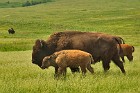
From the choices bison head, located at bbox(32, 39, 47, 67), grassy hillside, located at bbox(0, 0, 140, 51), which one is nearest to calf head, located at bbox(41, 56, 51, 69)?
bison head, located at bbox(32, 39, 47, 67)

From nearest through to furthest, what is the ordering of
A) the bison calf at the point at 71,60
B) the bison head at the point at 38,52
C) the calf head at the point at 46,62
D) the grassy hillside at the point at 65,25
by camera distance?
the bison calf at the point at 71,60 → the calf head at the point at 46,62 → the bison head at the point at 38,52 → the grassy hillside at the point at 65,25

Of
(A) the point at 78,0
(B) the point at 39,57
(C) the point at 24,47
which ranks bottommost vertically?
(A) the point at 78,0

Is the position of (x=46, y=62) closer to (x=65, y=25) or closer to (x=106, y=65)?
(x=106, y=65)

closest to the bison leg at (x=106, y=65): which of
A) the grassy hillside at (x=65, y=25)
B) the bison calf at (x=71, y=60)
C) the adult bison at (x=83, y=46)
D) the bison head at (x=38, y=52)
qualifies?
the adult bison at (x=83, y=46)

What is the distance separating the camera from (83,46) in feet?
50.5

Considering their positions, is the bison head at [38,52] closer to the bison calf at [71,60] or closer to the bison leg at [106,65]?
the bison calf at [71,60]

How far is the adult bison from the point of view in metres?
15.3

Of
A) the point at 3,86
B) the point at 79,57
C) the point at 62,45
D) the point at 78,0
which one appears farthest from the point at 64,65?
the point at 78,0

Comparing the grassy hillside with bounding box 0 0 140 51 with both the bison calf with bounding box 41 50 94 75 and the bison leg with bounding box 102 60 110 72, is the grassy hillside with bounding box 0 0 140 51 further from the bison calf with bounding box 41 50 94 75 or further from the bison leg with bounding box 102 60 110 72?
the bison calf with bounding box 41 50 94 75

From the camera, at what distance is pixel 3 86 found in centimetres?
1092

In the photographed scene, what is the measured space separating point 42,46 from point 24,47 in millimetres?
18635

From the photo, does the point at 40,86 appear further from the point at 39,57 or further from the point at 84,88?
the point at 39,57

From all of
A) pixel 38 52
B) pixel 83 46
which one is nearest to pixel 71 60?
pixel 83 46

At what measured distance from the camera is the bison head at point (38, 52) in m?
15.3
